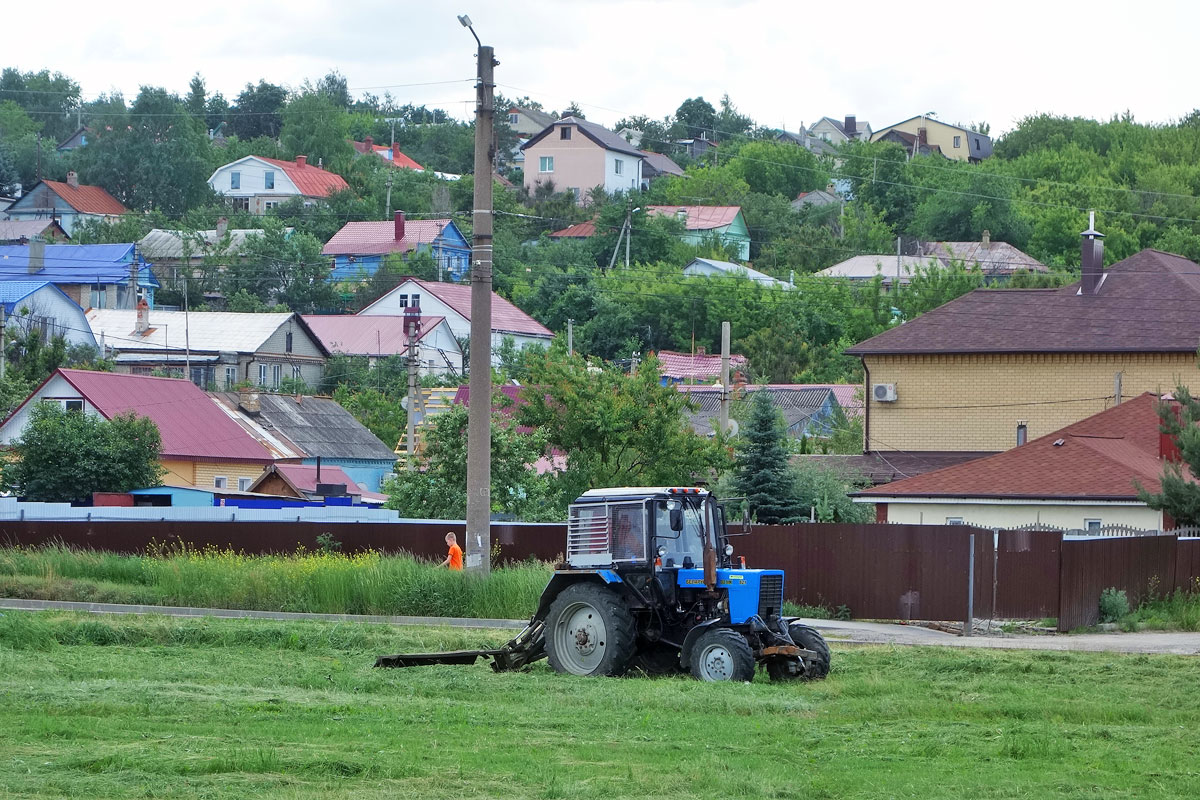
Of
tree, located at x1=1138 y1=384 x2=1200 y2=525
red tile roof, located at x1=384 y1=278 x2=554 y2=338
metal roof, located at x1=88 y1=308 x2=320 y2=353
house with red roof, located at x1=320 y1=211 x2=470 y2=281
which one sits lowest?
tree, located at x1=1138 y1=384 x2=1200 y2=525

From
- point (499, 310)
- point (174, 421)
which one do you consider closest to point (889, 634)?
point (174, 421)

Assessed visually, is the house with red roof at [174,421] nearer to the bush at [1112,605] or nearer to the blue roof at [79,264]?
the bush at [1112,605]

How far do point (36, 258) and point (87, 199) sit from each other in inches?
1179

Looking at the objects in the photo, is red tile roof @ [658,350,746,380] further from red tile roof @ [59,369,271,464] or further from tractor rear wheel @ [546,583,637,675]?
tractor rear wheel @ [546,583,637,675]

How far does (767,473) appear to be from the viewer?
35594 mm

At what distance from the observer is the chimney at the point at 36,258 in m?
88.9

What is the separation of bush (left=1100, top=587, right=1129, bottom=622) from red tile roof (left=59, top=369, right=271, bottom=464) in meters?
32.4

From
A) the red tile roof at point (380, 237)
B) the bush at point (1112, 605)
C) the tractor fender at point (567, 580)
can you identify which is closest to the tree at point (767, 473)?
the bush at point (1112, 605)

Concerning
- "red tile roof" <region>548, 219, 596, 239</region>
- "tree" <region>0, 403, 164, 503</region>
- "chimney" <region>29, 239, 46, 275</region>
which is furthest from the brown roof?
"red tile roof" <region>548, 219, 596, 239</region>

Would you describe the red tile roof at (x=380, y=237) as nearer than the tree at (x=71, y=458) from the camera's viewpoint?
No

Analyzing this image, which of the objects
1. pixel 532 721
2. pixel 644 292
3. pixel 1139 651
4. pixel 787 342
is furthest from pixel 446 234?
pixel 532 721

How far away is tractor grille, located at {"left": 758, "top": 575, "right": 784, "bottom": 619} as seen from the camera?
1847 cm

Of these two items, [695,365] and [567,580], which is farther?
[695,365]

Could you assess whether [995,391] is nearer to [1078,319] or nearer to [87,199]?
[1078,319]
